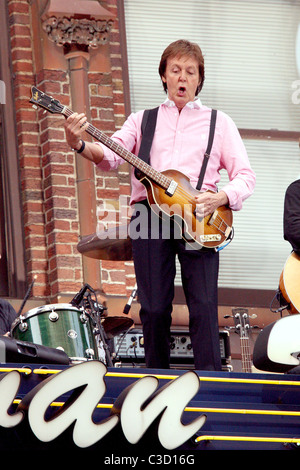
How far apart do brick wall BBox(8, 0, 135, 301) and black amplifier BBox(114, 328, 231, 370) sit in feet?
3.27

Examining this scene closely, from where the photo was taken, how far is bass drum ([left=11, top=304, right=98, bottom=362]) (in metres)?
6.80

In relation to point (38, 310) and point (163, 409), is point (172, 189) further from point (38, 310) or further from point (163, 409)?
point (163, 409)

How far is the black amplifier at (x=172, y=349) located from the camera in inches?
306

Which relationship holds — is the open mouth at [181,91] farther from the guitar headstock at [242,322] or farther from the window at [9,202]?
the window at [9,202]

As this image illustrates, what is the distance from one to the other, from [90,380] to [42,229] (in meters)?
3.42

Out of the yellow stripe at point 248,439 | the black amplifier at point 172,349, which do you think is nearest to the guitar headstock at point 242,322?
the black amplifier at point 172,349

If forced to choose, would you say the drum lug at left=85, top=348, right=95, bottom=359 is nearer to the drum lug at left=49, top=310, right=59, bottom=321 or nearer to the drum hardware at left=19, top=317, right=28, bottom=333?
the drum lug at left=49, top=310, right=59, bottom=321

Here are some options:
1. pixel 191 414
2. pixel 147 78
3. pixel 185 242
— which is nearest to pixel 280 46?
pixel 147 78

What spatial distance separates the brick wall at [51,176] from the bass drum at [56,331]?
183 centimetres

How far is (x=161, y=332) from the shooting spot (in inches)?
249

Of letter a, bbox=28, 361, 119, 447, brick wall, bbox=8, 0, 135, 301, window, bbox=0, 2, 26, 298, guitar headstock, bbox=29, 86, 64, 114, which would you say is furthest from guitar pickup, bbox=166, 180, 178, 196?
window, bbox=0, 2, 26, 298

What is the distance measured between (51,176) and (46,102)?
2.35m

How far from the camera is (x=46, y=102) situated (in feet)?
21.8

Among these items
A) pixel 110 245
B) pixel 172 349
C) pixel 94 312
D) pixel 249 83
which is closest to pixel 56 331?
pixel 94 312
